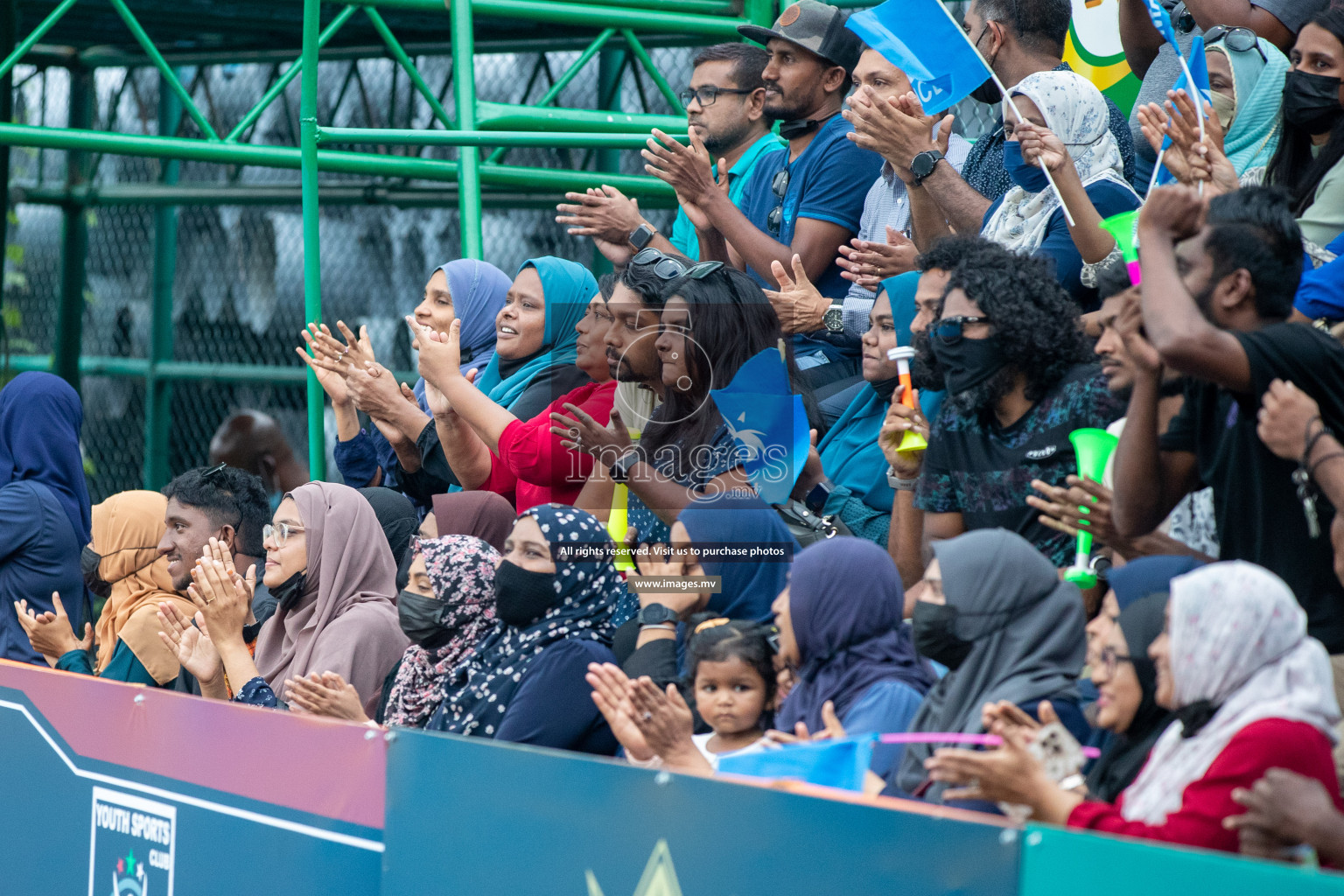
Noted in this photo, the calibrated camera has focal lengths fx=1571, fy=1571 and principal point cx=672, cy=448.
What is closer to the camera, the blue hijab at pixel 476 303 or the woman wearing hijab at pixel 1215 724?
the woman wearing hijab at pixel 1215 724

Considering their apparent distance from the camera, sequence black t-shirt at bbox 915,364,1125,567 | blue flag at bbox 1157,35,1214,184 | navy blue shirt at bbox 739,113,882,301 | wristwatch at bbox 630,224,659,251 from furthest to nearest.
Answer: wristwatch at bbox 630,224,659,251, navy blue shirt at bbox 739,113,882,301, blue flag at bbox 1157,35,1214,184, black t-shirt at bbox 915,364,1125,567

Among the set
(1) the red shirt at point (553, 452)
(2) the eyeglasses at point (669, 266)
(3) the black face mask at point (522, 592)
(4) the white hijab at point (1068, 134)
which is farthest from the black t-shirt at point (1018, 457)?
(1) the red shirt at point (553, 452)

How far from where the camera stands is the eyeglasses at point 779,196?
4.76 meters

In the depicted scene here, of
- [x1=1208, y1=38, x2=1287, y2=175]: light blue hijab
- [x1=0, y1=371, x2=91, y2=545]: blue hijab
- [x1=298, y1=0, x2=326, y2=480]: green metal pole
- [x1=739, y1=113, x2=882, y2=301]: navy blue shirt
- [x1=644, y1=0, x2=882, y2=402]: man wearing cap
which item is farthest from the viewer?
[x1=298, y1=0, x2=326, y2=480]: green metal pole

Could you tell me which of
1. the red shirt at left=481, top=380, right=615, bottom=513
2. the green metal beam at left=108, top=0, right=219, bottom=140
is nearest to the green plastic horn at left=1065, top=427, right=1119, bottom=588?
the red shirt at left=481, top=380, right=615, bottom=513

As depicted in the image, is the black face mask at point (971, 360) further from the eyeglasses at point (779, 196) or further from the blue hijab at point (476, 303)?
the blue hijab at point (476, 303)

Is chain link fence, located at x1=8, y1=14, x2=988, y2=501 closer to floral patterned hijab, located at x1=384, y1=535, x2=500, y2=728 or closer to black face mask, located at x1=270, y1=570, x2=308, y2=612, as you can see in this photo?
black face mask, located at x1=270, y1=570, x2=308, y2=612

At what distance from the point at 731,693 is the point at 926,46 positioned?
190 cm

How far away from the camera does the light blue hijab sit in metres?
4.00

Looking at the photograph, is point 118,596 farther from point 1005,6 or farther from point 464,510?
point 1005,6

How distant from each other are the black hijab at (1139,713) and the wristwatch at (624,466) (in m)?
1.39

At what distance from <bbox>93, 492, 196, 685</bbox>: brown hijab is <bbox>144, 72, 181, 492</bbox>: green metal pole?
3.91m

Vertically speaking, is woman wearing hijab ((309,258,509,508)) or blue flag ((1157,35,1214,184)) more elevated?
blue flag ((1157,35,1214,184))

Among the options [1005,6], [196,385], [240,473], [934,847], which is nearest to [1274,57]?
[1005,6]
